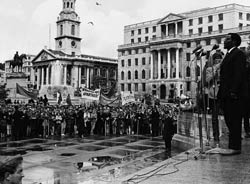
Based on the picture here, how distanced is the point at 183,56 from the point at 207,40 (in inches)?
279

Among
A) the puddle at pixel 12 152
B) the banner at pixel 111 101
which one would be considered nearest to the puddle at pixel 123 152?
the puddle at pixel 12 152

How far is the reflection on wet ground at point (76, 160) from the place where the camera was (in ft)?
29.1

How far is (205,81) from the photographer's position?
10.3 meters

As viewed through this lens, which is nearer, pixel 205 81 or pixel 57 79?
pixel 205 81

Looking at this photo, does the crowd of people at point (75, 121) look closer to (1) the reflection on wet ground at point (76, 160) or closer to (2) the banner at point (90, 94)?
(2) the banner at point (90, 94)

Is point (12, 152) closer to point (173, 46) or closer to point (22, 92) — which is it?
point (22, 92)

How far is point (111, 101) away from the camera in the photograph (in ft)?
85.4

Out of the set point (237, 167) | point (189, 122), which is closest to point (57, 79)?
point (189, 122)

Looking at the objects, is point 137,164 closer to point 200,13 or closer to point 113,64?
point 200,13

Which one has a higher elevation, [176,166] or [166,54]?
[166,54]

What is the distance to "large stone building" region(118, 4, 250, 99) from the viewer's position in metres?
71.9

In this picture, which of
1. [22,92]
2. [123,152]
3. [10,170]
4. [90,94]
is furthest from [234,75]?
[22,92]

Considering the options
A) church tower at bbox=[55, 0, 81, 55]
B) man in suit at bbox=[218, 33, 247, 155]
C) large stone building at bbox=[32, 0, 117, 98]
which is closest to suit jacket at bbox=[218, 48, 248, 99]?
man in suit at bbox=[218, 33, 247, 155]

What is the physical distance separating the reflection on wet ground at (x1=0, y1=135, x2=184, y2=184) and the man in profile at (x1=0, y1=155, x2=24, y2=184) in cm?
383
